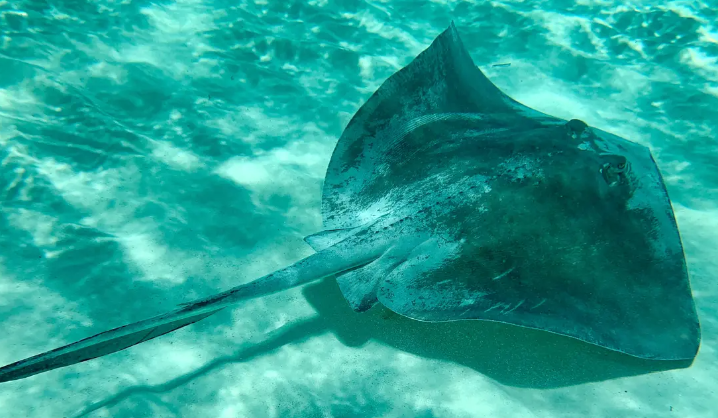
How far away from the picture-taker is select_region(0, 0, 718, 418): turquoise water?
10.2 feet

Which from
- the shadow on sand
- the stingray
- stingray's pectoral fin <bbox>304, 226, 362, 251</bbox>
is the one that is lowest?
the shadow on sand

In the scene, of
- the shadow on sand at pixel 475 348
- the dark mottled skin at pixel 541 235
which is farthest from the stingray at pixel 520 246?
the shadow on sand at pixel 475 348

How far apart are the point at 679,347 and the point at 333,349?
8.11ft

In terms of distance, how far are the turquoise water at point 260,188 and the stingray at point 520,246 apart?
58 centimetres

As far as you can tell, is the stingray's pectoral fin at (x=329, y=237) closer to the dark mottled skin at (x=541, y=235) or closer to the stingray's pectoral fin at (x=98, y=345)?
the dark mottled skin at (x=541, y=235)

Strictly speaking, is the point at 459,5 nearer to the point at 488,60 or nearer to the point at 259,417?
the point at 488,60

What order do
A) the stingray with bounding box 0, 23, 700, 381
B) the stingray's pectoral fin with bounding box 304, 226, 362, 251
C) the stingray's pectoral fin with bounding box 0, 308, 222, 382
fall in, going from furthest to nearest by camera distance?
the stingray's pectoral fin with bounding box 304, 226, 362, 251, the stingray with bounding box 0, 23, 700, 381, the stingray's pectoral fin with bounding box 0, 308, 222, 382

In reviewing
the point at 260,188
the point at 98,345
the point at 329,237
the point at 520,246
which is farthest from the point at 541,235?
the point at 260,188

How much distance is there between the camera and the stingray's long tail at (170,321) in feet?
7.10

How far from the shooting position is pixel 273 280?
2.78 m

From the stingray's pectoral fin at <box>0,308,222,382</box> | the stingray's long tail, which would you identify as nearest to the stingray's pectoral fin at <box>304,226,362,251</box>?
the stingray's long tail

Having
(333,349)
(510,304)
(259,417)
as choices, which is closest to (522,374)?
(510,304)

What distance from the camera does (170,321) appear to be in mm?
2434

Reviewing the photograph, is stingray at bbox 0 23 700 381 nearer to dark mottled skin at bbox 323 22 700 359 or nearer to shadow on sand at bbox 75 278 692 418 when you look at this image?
dark mottled skin at bbox 323 22 700 359
